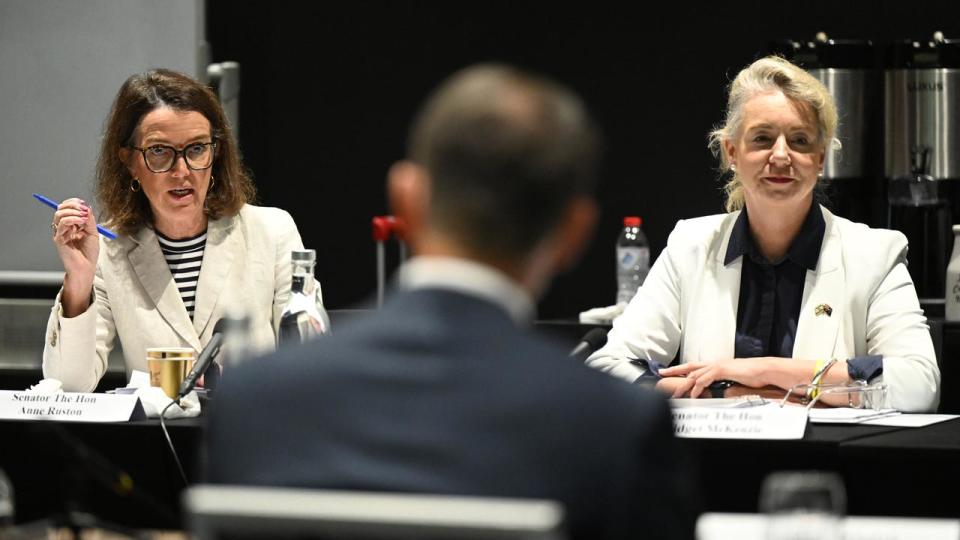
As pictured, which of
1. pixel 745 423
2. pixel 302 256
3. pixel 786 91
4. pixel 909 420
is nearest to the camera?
pixel 745 423

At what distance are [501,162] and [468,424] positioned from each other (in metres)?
0.22

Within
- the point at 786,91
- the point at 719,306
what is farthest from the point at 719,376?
the point at 786,91

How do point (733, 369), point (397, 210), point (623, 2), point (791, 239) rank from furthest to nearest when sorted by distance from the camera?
point (623, 2), point (791, 239), point (733, 369), point (397, 210)

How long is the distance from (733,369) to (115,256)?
5.00ft

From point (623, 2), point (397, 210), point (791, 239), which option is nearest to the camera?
point (397, 210)

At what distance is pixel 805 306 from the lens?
319 centimetres

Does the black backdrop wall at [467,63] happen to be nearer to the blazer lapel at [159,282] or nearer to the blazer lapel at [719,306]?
the blazer lapel at [719,306]

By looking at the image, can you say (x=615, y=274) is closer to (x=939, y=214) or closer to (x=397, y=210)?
(x=939, y=214)

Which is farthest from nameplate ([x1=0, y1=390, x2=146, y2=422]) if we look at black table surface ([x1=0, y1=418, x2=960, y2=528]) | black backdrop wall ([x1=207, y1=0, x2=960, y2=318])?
black backdrop wall ([x1=207, y1=0, x2=960, y2=318])

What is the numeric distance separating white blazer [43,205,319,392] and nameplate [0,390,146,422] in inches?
15.8

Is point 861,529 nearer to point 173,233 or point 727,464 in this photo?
point 727,464

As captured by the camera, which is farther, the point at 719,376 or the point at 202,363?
the point at 719,376

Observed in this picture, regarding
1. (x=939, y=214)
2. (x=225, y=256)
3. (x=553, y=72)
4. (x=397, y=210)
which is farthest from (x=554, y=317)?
(x=397, y=210)

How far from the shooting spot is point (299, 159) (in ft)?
18.8
